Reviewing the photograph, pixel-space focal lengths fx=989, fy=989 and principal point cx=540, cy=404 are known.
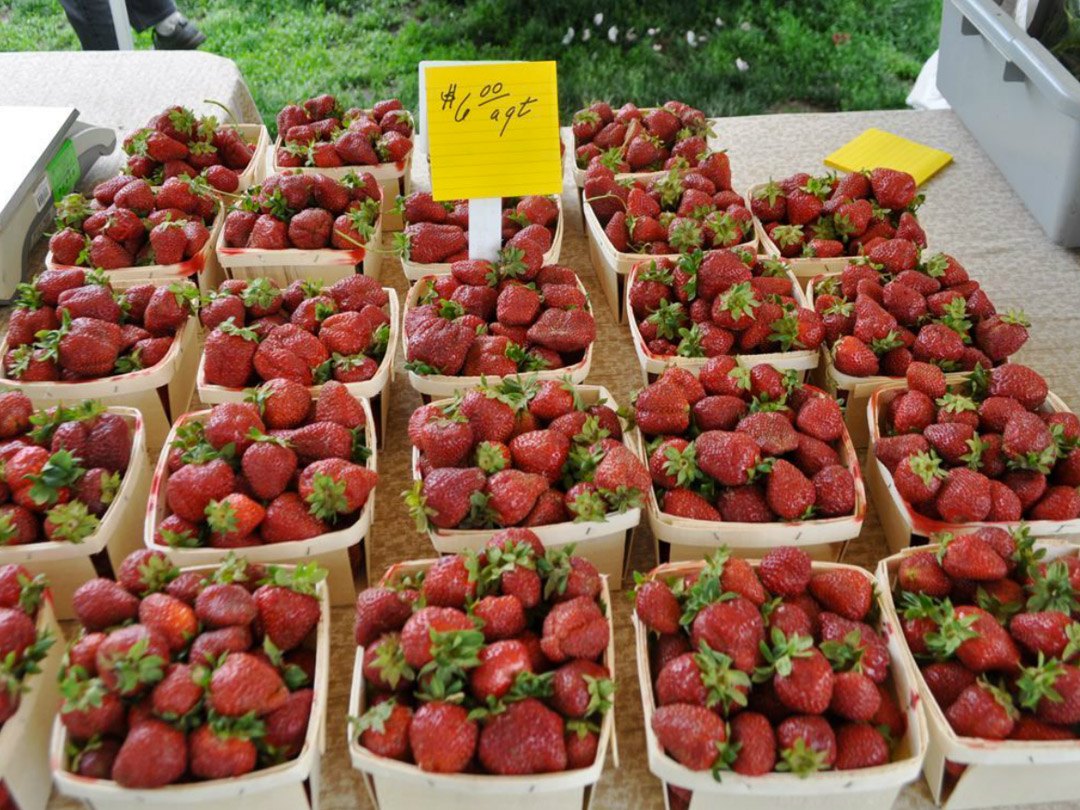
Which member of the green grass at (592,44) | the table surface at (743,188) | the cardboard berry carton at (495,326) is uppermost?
the cardboard berry carton at (495,326)

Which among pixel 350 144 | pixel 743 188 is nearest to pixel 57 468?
pixel 350 144

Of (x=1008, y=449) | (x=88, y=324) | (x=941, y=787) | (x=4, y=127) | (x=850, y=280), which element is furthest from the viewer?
(x=4, y=127)

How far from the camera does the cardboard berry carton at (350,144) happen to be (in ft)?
6.86

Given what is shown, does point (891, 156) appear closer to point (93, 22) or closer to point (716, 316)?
point (716, 316)

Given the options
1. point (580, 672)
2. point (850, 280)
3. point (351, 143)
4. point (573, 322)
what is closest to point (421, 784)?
point (580, 672)

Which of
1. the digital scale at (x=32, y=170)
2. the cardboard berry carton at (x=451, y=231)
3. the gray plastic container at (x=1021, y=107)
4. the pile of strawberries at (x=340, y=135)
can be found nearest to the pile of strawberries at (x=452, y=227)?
the cardboard berry carton at (x=451, y=231)

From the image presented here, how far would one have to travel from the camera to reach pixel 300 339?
1545 millimetres

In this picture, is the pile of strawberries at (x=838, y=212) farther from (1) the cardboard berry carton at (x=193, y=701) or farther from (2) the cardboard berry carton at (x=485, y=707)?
(1) the cardboard berry carton at (x=193, y=701)

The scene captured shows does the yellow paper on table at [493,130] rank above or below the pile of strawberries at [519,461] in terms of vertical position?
above

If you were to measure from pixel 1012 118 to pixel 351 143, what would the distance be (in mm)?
1470

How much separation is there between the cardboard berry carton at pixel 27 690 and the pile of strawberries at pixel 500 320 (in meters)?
0.62

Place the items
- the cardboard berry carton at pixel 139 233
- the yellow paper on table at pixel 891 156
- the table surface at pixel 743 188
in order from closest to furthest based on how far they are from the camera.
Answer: the table surface at pixel 743 188
the cardboard berry carton at pixel 139 233
the yellow paper on table at pixel 891 156

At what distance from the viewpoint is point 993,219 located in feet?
7.22

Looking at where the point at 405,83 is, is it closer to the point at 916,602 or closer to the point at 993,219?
the point at 993,219
